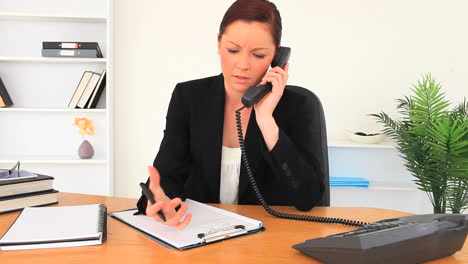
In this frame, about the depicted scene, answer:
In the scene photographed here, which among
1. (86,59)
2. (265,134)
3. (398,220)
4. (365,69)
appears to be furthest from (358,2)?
(398,220)

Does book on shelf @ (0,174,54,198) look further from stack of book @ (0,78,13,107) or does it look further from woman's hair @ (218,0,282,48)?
stack of book @ (0,78,13,107)

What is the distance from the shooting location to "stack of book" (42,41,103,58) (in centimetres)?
285

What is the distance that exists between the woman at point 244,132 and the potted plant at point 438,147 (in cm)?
129

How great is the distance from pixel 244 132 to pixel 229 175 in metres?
0.17

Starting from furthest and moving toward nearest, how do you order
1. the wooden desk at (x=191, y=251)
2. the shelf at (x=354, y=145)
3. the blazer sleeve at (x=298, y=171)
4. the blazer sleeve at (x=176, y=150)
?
the shelf at (x=354, y=145), the blazer sleeve at (x=176, y=150), the blazer sleeve at (x=298, y=171), the wooden desk at (x=191, y=251)

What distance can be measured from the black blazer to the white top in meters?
0.04

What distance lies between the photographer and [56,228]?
34.4 inches

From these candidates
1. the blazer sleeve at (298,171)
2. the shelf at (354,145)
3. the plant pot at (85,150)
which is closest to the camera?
the blazer sleeve at (298,171)

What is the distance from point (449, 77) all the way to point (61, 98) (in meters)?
3.05

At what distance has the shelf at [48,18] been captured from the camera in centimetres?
283

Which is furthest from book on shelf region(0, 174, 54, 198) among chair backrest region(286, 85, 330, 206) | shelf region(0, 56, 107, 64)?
shelf region(0, 56, 107, 64)

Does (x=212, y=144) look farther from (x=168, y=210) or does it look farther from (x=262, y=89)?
(x=168, y=210)

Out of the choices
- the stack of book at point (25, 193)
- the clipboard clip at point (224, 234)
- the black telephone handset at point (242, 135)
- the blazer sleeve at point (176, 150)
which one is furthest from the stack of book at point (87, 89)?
the clipboard clip at point (224, 234)

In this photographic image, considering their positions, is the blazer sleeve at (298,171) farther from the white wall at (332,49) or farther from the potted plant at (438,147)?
the white wall at (332,49)
